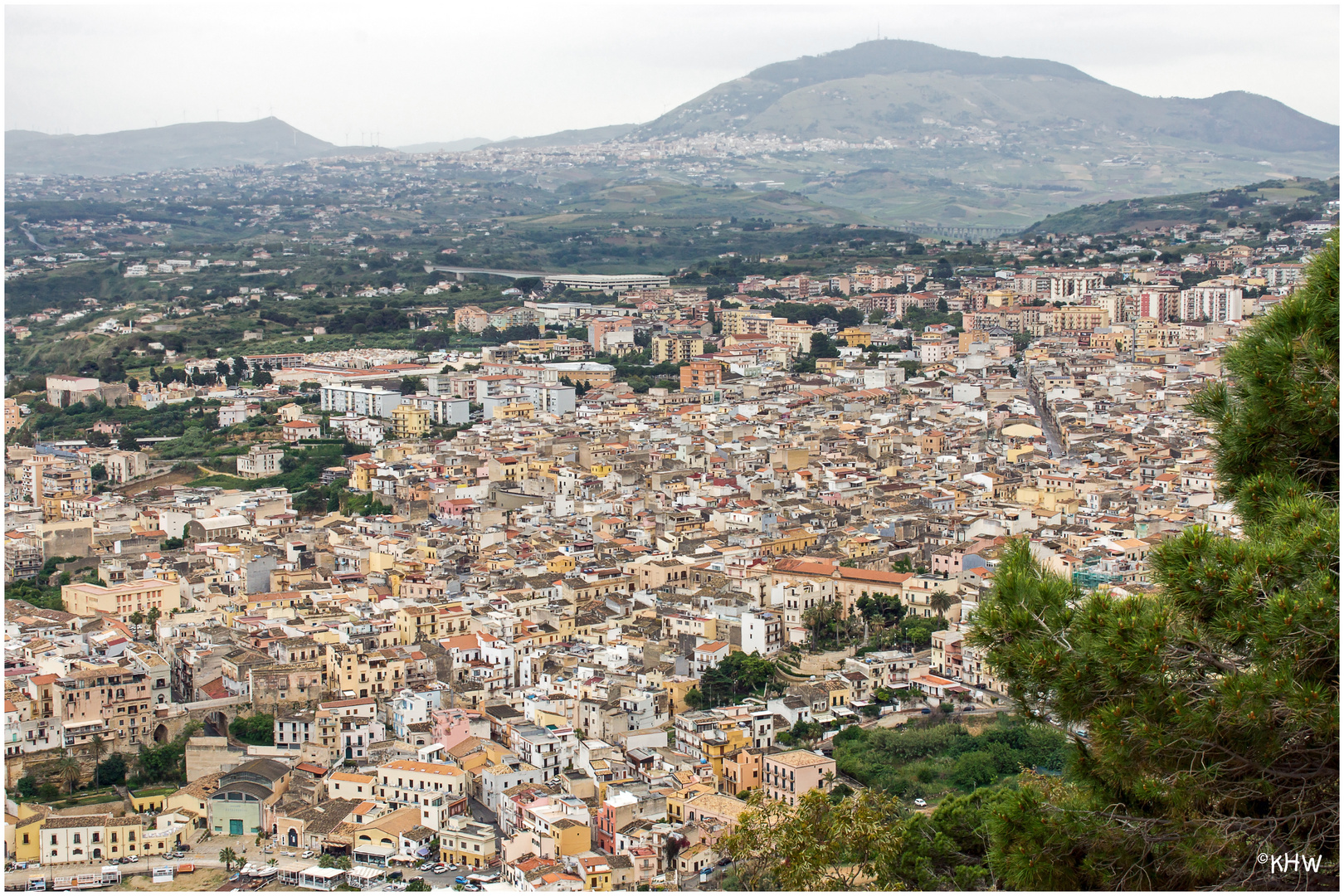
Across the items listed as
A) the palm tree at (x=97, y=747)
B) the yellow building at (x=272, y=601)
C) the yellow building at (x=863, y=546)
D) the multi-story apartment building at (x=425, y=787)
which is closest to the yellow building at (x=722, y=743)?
the multi-story apartment building at (x=425, y=787)

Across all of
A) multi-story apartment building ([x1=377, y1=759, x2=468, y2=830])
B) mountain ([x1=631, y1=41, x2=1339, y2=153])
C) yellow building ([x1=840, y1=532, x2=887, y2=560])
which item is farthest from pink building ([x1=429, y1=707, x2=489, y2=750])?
mountain ([x1=631, y1=41, x2=1339, y2=153])

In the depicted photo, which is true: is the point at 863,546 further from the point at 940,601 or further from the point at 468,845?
the point at 468,845

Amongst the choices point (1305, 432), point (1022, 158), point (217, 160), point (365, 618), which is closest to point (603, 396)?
point (365, 618)

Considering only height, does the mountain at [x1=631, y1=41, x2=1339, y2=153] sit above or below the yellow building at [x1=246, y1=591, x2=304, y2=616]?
above

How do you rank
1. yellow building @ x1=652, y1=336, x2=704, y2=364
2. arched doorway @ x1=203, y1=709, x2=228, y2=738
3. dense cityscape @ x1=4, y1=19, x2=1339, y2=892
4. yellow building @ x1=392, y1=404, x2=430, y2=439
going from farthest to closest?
1. yellow building @ x1=652, y1=336, x2=704, y2=364
2. yellow building @ x1=392, y1=404, x2=430, y2=439
3. arched doorway @ x1=203, y1=709, x2=228, y2=738
4. dense cityscape @ x1=4, y1=19, x2=1339, y2=892

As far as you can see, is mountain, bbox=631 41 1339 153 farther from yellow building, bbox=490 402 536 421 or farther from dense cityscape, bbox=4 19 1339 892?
yellow building, bbox=490 402 536 421

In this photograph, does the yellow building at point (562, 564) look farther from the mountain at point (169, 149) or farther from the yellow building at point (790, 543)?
the mountain at point (169, 149)

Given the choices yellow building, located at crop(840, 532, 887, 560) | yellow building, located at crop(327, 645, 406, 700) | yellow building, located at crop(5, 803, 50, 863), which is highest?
yellow building, located at crop(840, 532, 887, 560)
